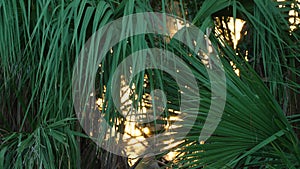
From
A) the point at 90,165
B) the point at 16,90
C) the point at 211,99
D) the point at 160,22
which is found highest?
the point at 160,22

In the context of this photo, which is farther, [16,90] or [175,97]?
[16,90]

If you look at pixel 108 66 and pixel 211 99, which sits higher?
pixel 108 66

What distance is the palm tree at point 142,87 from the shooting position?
1.70 meters

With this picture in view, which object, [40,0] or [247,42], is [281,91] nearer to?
[247,42]

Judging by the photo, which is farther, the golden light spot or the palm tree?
the golden light spot

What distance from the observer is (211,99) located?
67.6 inches

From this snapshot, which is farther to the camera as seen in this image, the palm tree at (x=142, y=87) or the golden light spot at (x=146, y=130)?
the golden light spot at (x=146, y=130)

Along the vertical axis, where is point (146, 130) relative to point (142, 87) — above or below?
below

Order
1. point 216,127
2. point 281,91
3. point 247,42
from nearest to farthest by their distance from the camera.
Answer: point 216,127 → point 281,91 → point 247,42

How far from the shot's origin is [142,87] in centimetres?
187

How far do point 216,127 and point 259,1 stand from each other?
56cm

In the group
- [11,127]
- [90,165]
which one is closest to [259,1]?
[90,165]

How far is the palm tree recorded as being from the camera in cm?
170

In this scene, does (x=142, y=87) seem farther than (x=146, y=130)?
No
